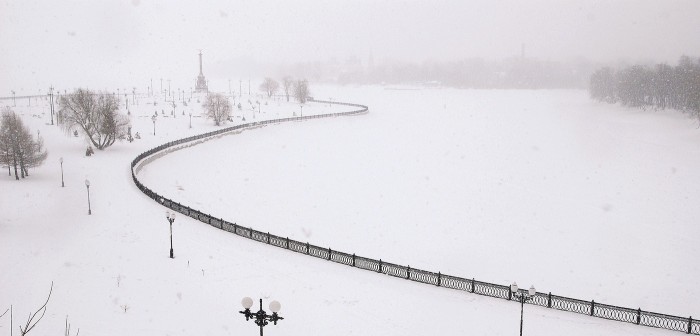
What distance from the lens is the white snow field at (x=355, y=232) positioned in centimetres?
1802

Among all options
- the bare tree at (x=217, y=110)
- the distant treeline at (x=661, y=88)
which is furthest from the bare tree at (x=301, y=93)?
the distant treeline at (x=661, y=88)

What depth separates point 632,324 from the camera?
1780 centimetres

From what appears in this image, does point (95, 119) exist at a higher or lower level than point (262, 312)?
higher

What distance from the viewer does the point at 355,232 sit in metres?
33.2

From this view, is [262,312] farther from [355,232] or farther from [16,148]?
[16,148]

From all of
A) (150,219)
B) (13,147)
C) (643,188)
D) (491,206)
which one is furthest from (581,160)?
(13,147)

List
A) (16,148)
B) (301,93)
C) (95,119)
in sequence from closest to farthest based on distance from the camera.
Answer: (16,148)
(95,119)
(301,93)

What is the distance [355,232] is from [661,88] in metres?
89.4

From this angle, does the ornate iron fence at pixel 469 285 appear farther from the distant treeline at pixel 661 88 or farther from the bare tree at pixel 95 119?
the distant treeline at pixel 661 88

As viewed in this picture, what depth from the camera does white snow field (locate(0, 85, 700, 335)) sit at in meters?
18.0

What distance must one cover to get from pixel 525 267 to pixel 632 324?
974 centimetres

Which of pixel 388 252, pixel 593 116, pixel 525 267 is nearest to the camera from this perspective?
pixel 525 267

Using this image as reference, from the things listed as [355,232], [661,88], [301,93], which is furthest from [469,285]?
[301,93]

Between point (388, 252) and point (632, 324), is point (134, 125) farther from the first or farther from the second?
point (632, 324)
